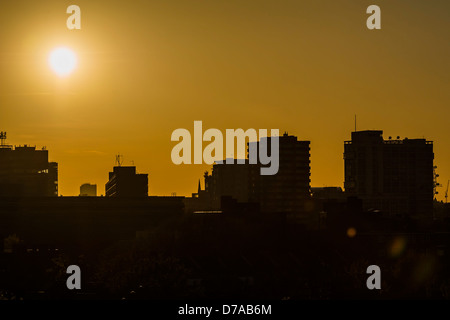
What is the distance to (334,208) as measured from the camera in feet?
627

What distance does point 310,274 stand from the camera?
4636 inches
